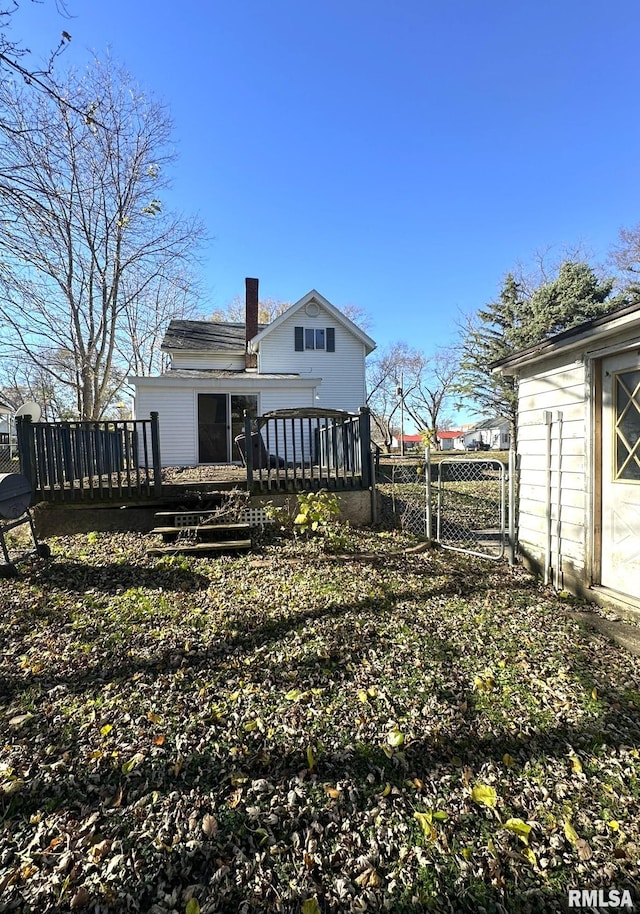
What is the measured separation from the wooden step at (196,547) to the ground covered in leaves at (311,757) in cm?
130

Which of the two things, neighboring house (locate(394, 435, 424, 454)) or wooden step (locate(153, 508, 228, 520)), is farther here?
neighboring house (locate(394, 435, 424, 454))

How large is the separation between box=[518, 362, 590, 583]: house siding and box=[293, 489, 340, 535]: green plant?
248cm

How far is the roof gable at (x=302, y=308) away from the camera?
16.0m

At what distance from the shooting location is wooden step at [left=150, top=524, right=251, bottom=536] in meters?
5.60

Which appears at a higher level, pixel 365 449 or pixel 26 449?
pixel 26 449

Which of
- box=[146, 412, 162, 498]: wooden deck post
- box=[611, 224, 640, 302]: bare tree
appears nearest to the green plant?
box=[146, 412, 162, 498]: wooden deck post

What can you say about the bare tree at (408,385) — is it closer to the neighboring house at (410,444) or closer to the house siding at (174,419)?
the neighboring house at (410,444)

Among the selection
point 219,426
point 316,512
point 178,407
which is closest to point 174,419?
point 178,407

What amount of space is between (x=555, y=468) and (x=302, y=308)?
45.6ft

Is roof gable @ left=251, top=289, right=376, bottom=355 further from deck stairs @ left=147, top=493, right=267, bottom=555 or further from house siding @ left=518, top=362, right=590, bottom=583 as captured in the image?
house siding @ left=518, top=362, right=590, bottom=583

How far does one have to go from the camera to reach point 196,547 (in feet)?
17.4

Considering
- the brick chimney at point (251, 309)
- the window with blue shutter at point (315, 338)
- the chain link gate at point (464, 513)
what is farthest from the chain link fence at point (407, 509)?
the brick chimney at point (251, 309)

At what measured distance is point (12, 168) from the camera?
468 cm

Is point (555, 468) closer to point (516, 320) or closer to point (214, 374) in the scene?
point (214, 374)
